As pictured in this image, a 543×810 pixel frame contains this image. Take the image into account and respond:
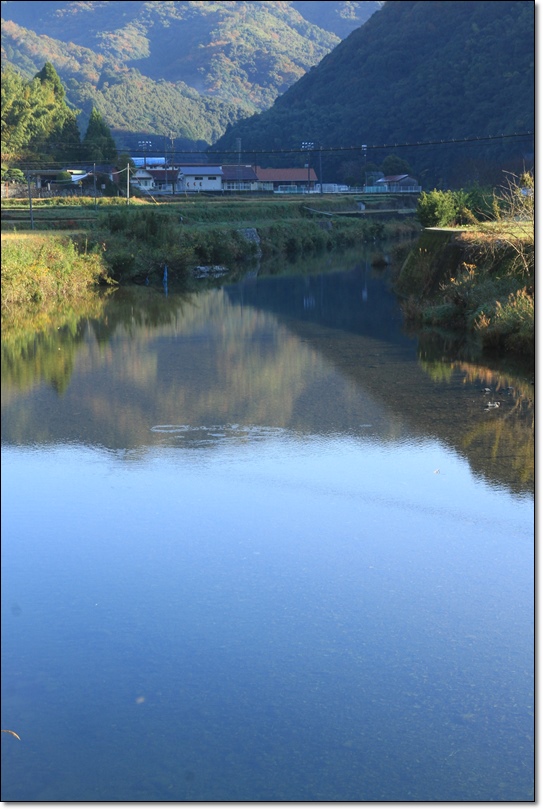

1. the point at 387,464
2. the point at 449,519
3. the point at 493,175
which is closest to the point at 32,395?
the point at 387,464

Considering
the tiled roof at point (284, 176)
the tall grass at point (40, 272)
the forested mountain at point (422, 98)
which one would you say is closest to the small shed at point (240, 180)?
the tiled roof at point (284, 176)

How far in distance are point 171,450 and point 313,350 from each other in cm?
813

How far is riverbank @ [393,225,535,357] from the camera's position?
17.5 m

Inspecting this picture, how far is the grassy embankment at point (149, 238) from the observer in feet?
50.1

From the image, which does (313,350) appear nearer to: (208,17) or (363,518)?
(363,518)

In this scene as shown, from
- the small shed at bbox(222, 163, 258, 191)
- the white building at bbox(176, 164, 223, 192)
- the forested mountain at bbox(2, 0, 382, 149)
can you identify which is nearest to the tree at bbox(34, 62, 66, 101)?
the white building at bbox(176, 164, 223, 192)

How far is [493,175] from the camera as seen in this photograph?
60.8 m

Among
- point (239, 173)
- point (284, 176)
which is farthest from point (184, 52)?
point (239, 173)

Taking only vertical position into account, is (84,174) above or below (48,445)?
above

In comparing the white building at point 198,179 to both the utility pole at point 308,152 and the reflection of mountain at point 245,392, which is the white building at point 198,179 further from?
the reflection of mountain at point 245,392

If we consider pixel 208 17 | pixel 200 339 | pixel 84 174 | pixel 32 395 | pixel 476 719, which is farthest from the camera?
pixel 208 17

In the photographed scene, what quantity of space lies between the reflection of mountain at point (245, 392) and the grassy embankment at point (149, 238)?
119cm

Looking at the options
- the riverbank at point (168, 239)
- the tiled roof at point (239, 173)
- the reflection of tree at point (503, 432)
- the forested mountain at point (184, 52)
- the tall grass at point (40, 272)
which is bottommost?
the reflection of tree at point (503, 432)

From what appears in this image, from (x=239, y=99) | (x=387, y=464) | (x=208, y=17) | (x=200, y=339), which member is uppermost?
(x=208, y=17)
